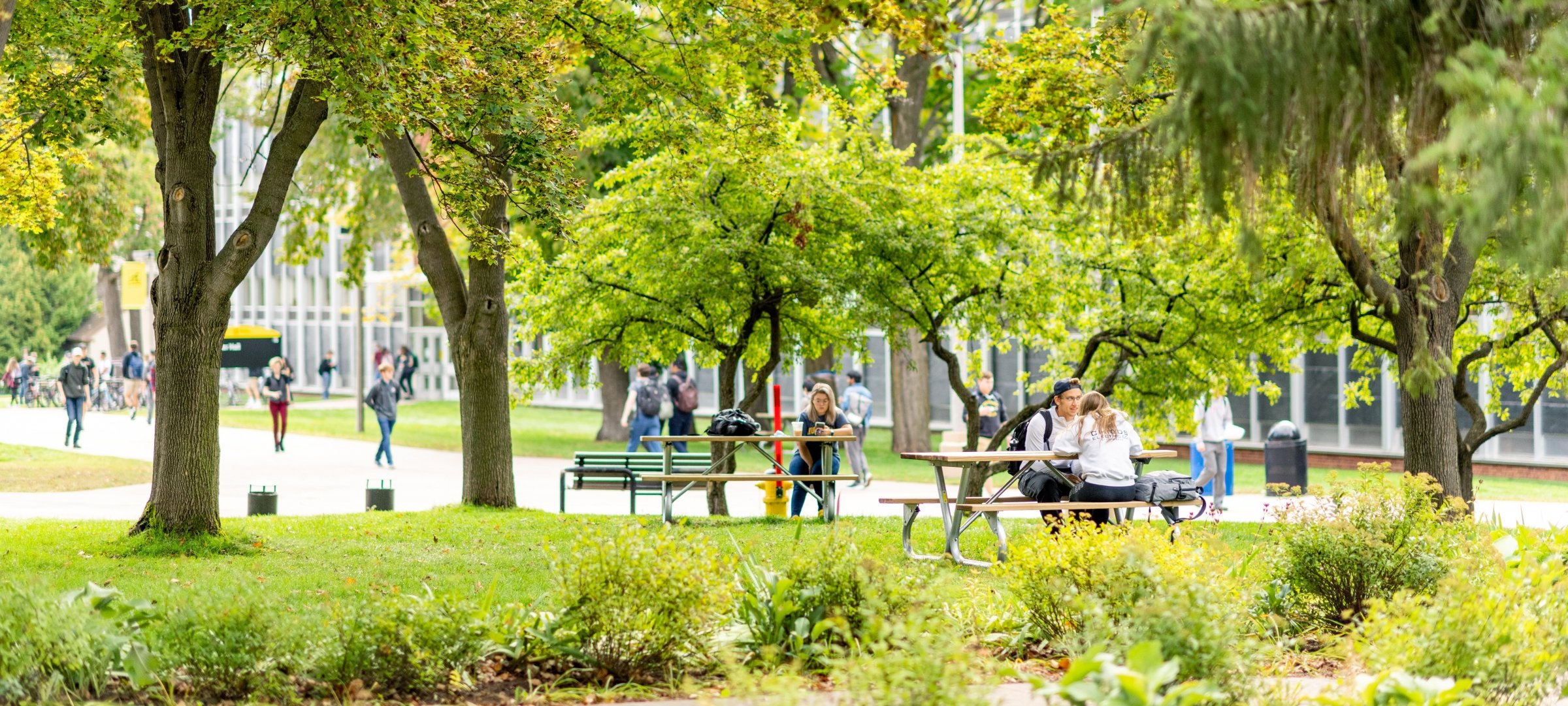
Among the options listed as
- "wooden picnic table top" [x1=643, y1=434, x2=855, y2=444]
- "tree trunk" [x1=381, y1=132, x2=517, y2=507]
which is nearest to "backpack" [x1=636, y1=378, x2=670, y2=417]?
"tree trunk" [x1=381, y1=132, x2=517, y2=507]

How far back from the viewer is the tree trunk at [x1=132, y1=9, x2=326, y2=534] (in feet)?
36.7

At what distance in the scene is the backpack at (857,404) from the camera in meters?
22.8

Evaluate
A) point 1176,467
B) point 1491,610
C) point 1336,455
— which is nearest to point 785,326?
point 1491,610

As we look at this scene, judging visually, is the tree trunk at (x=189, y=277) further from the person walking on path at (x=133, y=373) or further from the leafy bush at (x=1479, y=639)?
the person walking on path at (x=133, y=373)

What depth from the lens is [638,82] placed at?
13.4 m

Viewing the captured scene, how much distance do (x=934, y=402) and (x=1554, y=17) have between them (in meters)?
29.7

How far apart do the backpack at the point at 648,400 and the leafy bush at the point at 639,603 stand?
17.2 meters

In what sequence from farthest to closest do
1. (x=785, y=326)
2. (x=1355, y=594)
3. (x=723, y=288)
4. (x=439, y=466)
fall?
1. (x=439, y=466)
2. (x=785, y=326)
3. (x=723, y=288)
4. (x=1355, y=594)

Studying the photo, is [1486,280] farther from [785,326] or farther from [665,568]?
[665,568]

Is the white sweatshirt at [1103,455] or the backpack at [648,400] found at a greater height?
the backpack at [648,400]

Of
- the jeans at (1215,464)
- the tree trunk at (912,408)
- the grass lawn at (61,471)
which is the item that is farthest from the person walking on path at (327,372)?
the jeans at (1215,464)

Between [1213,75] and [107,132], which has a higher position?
[107,132]

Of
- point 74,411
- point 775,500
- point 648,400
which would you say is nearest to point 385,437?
point 648,400

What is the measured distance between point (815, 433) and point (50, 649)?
973 centimetres
